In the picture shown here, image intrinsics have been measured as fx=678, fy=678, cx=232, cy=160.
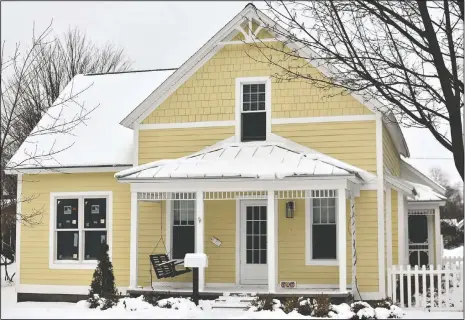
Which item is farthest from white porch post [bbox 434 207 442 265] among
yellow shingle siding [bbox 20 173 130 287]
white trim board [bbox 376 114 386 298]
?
yellow shingle siding [bbox 20 173 130 287]

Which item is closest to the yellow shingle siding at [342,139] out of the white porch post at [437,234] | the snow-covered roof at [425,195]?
the snow-covered roof at [425,195]

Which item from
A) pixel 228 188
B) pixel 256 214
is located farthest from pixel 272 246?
pixel 256 214

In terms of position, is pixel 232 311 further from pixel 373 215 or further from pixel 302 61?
pixel 302 61

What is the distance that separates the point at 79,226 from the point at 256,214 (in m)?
4.82

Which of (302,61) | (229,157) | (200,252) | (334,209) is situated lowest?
(200,252)

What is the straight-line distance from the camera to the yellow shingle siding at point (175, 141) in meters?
16.9

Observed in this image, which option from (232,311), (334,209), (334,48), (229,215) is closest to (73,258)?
(229,215)

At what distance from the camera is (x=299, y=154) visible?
15.6 metres

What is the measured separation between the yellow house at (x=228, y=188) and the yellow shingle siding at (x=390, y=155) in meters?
0.10

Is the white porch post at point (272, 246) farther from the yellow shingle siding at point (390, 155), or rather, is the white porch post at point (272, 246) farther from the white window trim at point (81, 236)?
the white window trim at point (81, 236)

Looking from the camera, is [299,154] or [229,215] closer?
[299,154]

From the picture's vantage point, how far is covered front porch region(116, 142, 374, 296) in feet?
48.2

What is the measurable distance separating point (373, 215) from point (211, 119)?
181 inches

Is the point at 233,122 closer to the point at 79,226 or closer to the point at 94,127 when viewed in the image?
the point at 94,127
